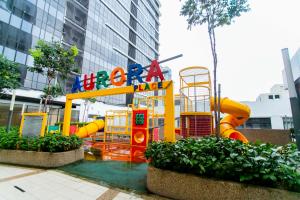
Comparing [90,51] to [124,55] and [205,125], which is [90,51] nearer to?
[124,55]

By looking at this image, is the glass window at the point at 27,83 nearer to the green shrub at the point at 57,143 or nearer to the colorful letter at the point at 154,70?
the green shrub at the point at 57,143

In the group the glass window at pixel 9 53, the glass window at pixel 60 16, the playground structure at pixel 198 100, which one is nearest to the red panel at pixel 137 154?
the playground structure at pixel 198 100

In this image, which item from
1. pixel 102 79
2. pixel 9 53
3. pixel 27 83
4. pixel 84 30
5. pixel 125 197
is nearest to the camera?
pixel 125 197

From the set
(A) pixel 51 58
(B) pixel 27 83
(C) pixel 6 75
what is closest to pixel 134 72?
(A) pixel 51 58

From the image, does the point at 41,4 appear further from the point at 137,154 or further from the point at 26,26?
the point at 137,154

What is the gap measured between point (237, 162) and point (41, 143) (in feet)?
23.2

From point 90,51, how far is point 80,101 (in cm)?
1111

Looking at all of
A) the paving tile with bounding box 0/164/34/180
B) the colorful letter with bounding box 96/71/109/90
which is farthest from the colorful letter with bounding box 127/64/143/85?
the paving tile with bounding box 0/164/34/180

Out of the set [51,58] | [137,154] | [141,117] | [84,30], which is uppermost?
[84,30]

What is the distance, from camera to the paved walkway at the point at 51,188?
12.6 feet

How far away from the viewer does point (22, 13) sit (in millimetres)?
19531

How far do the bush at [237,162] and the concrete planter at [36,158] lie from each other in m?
4.21

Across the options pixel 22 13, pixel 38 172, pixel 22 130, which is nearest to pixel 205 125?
pixel 38 172

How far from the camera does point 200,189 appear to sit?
3.50 metres
